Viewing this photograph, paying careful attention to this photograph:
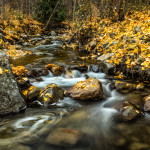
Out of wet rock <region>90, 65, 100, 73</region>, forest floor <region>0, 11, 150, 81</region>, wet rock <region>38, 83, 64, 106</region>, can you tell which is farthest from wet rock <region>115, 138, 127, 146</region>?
wet rock <region>90, 65, 100, 73</region>

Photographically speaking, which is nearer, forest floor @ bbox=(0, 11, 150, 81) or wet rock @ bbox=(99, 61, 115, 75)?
forest floor @ bbox=(0, 11, 150, 81)

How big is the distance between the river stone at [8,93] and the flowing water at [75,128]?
22 centimetres

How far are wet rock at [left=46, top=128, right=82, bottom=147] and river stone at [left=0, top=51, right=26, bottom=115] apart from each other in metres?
1.34

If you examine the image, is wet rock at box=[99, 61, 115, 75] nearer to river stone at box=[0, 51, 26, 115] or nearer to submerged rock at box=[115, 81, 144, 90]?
submerged rock at box=[115, 81, 144, 90]

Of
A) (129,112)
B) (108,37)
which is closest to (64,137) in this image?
(129,112)

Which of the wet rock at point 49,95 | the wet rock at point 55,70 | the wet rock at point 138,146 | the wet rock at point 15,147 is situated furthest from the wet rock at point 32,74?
the wet rock at point 138,146

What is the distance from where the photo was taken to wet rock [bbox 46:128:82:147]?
102 inches

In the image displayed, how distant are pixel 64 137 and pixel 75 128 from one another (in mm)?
529

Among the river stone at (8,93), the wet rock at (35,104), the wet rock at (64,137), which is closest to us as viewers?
the wet rock at (64,137)

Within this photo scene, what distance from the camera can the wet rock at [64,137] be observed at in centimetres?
259

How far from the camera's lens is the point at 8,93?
3410 mm

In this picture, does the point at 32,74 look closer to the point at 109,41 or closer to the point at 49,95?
the point at 49,95

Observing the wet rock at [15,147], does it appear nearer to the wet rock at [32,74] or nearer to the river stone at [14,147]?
the river stone at [14,147]

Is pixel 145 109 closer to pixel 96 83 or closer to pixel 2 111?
pixel 96 83
